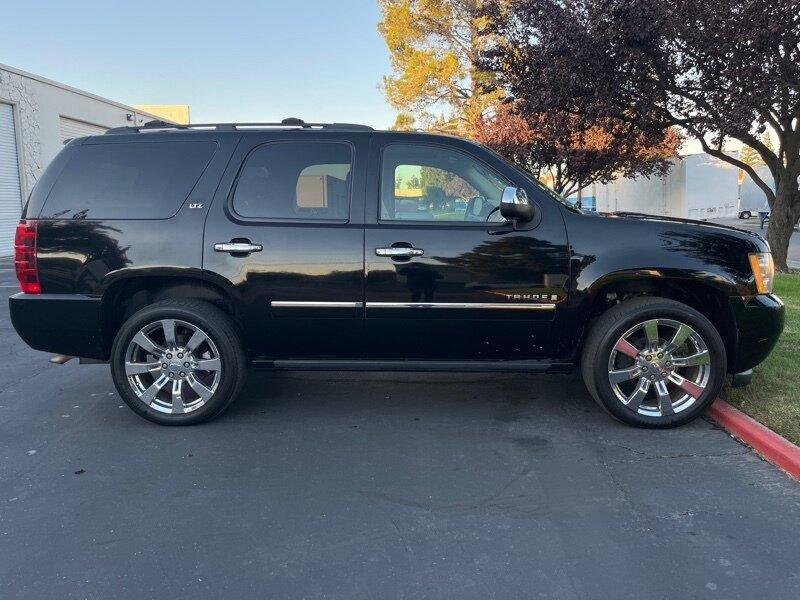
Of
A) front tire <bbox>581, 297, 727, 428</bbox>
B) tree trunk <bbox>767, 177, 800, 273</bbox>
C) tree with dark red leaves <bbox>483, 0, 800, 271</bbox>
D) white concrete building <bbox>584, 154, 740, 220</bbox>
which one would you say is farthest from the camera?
white concrete building <bbox>584, 154, 740, 220</bbox>

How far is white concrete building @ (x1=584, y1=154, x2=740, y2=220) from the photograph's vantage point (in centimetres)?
3769

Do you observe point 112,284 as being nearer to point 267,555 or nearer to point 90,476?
point 90,476

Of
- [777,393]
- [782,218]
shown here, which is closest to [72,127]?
[782,218]

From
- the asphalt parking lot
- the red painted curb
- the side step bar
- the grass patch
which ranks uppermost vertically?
the side step bar

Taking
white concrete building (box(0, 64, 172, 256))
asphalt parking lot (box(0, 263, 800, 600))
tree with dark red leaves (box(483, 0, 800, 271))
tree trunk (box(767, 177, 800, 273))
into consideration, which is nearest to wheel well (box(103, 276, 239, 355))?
asphalt parking lot (box(0, 263, 800, 600))

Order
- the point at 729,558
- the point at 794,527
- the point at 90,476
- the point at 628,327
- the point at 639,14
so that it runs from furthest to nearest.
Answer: the point at 639,14
the point at 628,327
the point at 90,476
the point at 794,527
the point at 729,558

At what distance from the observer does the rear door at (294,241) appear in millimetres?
4371

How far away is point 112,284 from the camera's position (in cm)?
449

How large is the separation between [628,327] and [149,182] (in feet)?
11.3

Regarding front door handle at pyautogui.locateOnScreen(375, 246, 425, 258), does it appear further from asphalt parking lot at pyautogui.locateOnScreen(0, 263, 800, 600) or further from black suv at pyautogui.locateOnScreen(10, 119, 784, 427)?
asphalt parking lot at pyautogui.locateOnScreen(0, 263, 800, 600)

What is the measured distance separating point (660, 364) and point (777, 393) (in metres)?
1.09

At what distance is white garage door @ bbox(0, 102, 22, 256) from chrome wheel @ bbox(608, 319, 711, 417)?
21.4m

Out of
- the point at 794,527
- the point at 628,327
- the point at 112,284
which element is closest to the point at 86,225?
the point at 112,284

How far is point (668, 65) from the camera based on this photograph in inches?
419
